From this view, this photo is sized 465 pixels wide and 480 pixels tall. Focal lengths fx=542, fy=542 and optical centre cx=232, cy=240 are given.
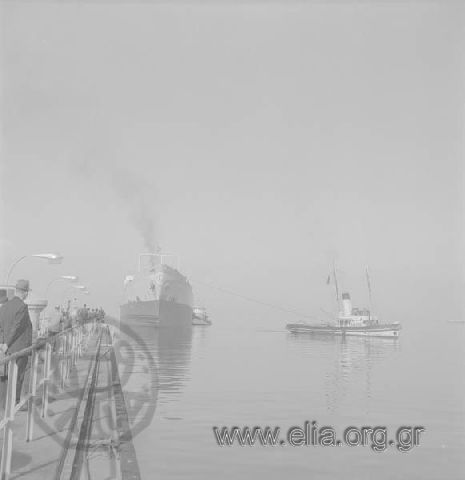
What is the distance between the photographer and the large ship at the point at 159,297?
4203 inches

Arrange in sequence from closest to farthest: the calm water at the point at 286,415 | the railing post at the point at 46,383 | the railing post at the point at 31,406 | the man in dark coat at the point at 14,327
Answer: the railing post at the point at 31,406, the man in dark coat at the point at 14,327, the railing post at the point at 46,383, the calm water at the point at 286,415

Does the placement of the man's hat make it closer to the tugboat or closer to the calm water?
the calm water

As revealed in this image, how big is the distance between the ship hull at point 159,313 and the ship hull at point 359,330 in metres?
25.7

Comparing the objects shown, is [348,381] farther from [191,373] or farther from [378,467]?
[378,467]

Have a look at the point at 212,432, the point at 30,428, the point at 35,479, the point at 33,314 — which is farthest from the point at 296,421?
the point at 35,479

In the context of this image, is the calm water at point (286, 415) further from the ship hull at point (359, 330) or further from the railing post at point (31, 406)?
the ship hull at point (359, 330)

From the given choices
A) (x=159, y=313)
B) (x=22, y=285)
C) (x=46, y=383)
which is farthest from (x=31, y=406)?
(x=159, y=313)

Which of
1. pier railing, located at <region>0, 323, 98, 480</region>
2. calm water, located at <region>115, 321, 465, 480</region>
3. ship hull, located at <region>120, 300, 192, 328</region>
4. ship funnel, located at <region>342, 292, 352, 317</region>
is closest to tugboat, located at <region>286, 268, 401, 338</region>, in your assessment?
ship funnel, located at <region>342, 292, 352, 317</region>

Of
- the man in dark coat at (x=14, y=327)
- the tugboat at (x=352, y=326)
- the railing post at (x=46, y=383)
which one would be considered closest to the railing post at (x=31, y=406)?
the man in dark coat at (x=14, y=327)

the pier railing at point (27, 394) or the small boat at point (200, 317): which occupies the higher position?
the pier railing at point (27, 394)

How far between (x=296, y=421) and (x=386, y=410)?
528 cm

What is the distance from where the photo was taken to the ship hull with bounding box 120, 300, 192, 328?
10581 cm

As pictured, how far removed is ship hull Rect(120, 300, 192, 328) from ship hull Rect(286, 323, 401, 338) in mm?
25714

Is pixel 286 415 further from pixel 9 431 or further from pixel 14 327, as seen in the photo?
pixel 9 431
